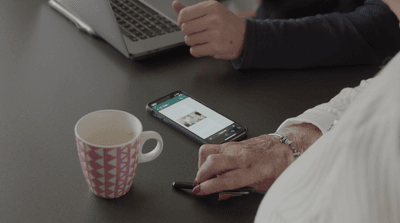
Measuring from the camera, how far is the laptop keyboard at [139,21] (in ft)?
2.85

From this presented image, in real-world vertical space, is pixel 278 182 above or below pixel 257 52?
above

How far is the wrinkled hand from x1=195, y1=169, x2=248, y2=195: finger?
39 centimetres

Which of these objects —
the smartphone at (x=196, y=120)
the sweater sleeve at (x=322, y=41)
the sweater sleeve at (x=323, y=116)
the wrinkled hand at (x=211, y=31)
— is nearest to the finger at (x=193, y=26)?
the wrinkled hand at (x=211, y=31)

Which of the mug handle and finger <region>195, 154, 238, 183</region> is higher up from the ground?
the mug handle

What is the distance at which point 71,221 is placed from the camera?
0.44m

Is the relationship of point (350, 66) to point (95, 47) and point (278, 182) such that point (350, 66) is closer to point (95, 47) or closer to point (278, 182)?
point (95, 47)

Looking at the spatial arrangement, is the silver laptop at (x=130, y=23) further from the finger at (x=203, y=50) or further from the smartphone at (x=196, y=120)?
the smartphone at (x=196, y=120)

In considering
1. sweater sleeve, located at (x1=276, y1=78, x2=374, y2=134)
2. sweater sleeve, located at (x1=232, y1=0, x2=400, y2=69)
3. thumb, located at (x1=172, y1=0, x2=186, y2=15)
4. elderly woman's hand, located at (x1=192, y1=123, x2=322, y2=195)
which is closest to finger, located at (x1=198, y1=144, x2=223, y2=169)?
elderly woman's hand, located at (x1=192, y1=123, x2=322, y2=195)

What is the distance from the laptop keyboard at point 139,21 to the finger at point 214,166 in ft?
1.45

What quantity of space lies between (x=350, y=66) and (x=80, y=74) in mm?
654

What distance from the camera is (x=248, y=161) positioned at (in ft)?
1.79

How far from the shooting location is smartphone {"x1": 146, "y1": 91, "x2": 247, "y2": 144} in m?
0.61

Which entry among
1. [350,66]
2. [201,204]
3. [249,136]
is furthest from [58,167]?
[350,66]

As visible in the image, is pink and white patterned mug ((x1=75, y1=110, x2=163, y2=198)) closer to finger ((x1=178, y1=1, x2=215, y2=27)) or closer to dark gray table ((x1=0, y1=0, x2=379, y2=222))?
dark gray table ((x1=0, y1=0, x2=379, y2=222))
